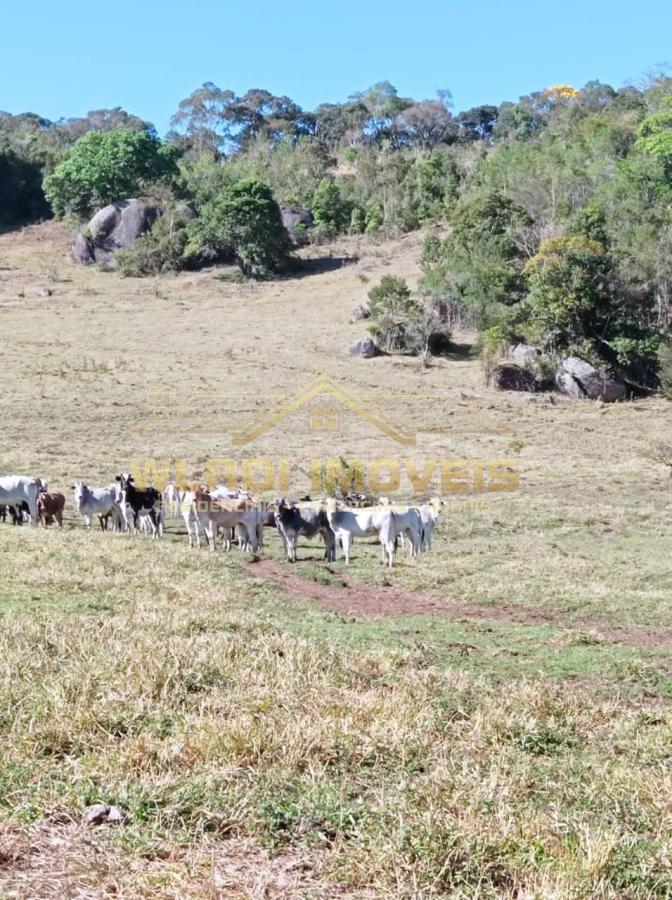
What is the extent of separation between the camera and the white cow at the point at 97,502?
19422 mm

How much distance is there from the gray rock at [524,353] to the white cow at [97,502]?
26.4 meters

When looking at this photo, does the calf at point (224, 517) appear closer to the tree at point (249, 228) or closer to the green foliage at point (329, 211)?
the tree at point (249, 228)

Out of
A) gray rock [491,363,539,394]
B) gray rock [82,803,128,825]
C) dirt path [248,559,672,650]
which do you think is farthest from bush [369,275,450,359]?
gray rock [82,803,128,825]

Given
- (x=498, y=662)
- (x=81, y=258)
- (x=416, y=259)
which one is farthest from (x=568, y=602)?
(x=81, y=258)

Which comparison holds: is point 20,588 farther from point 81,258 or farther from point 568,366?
point 81,258

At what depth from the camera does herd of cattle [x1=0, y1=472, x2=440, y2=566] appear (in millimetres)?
17047

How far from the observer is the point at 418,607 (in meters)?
12.5

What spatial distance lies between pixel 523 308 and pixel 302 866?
41550 millimetres

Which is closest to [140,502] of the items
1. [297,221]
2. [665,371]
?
[665,371]

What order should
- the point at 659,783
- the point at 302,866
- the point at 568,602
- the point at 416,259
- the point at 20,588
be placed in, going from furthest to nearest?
the point at 416,259 < the point at 568,602 < the point at 20,588 < the point at 659,783 < the point at 302,866

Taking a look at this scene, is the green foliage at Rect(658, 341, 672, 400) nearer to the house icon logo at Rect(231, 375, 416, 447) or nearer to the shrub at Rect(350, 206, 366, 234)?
the house icon logo at Rect(231, 375, 416, 447)

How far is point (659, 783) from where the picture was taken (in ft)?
17.6

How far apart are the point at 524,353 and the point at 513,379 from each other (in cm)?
227

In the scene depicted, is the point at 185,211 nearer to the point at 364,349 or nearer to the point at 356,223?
the point at 356,223
